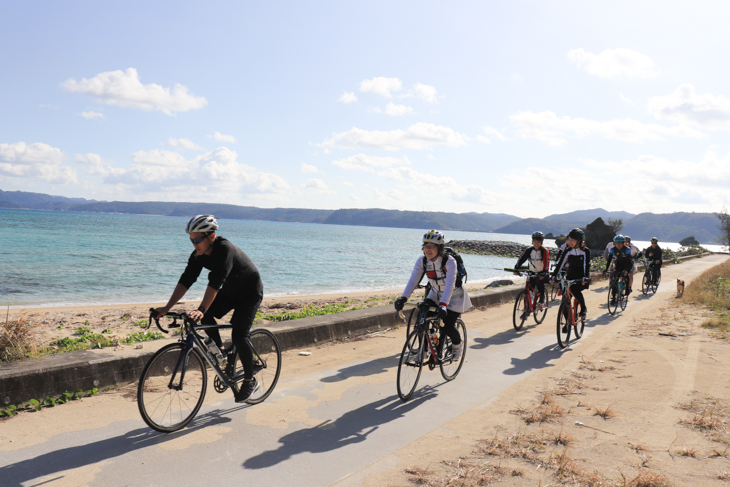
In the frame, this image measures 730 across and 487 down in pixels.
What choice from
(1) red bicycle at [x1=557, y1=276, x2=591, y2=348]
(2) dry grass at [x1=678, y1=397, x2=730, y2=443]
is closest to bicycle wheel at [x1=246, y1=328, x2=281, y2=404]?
(2) dry grass at [x1=678, y1=397, x2=730, y2=443]

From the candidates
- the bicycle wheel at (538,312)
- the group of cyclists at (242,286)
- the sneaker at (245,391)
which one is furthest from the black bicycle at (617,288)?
the sneaker at (245,391)

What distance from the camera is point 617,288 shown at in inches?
506

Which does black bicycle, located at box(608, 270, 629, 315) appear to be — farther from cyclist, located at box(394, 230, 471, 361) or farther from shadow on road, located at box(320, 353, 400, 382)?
cyclist, located at box(394, 230, 471, 361)

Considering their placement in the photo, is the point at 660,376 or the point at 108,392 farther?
the point at 660,376

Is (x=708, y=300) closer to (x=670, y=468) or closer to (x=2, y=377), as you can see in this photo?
(x=670, y=468)

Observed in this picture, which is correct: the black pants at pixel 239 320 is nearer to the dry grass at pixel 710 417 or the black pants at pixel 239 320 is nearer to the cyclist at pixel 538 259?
the dry grass at pixel 710 417

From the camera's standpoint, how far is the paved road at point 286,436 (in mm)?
3371

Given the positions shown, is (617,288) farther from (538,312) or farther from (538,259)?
(538,259)

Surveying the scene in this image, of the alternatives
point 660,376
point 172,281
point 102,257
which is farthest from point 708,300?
point 102,257

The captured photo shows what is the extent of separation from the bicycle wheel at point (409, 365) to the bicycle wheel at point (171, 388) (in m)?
2.13

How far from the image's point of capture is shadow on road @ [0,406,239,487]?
3.28 meters

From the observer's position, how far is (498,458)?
12.1ft

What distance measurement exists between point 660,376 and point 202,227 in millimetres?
6210

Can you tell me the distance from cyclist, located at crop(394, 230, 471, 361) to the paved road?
0.73 meters
